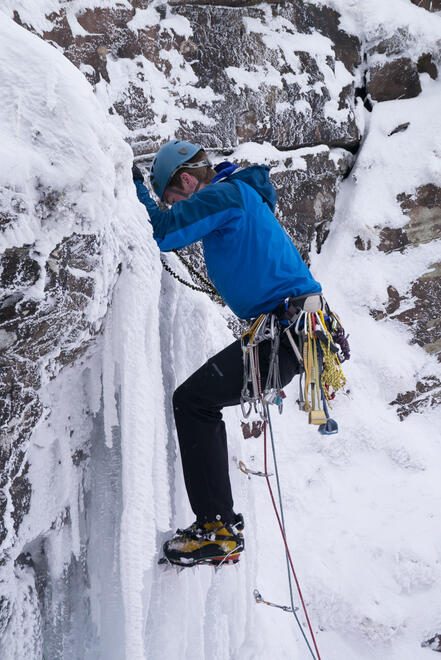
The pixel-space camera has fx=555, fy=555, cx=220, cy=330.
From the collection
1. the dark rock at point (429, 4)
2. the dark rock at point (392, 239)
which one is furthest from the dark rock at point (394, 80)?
the dark rock at point (392, 239)

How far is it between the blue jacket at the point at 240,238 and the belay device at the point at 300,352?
11cm

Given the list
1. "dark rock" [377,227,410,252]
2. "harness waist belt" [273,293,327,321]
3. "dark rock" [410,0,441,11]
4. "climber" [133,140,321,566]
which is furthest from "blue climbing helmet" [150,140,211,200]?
"dark rock" [410,0,441,11]

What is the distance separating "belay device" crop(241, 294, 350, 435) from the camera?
2785 mm

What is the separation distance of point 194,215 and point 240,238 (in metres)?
0.33

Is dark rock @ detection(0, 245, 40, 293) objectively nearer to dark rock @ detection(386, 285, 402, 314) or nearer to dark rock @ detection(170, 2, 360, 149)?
dark rock @ detection(170, 2, 360, 149)

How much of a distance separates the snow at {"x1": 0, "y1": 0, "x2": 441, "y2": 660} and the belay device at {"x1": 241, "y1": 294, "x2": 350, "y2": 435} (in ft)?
1.41

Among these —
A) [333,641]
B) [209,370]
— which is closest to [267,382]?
[209,370]

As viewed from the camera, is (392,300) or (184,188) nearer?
(184,188)

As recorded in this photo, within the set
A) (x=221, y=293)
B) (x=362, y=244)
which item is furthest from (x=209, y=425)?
(x=362, y=244)

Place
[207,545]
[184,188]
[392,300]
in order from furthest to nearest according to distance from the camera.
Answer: [392,300]
[184,188]
[207,545]

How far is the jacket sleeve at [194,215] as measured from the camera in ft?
8.20

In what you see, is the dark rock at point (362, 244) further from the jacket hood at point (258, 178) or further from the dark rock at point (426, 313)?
the jacket hood at point (258, 178)

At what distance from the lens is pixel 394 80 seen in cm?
589

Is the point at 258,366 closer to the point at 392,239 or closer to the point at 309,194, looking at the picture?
the point at 309,194
